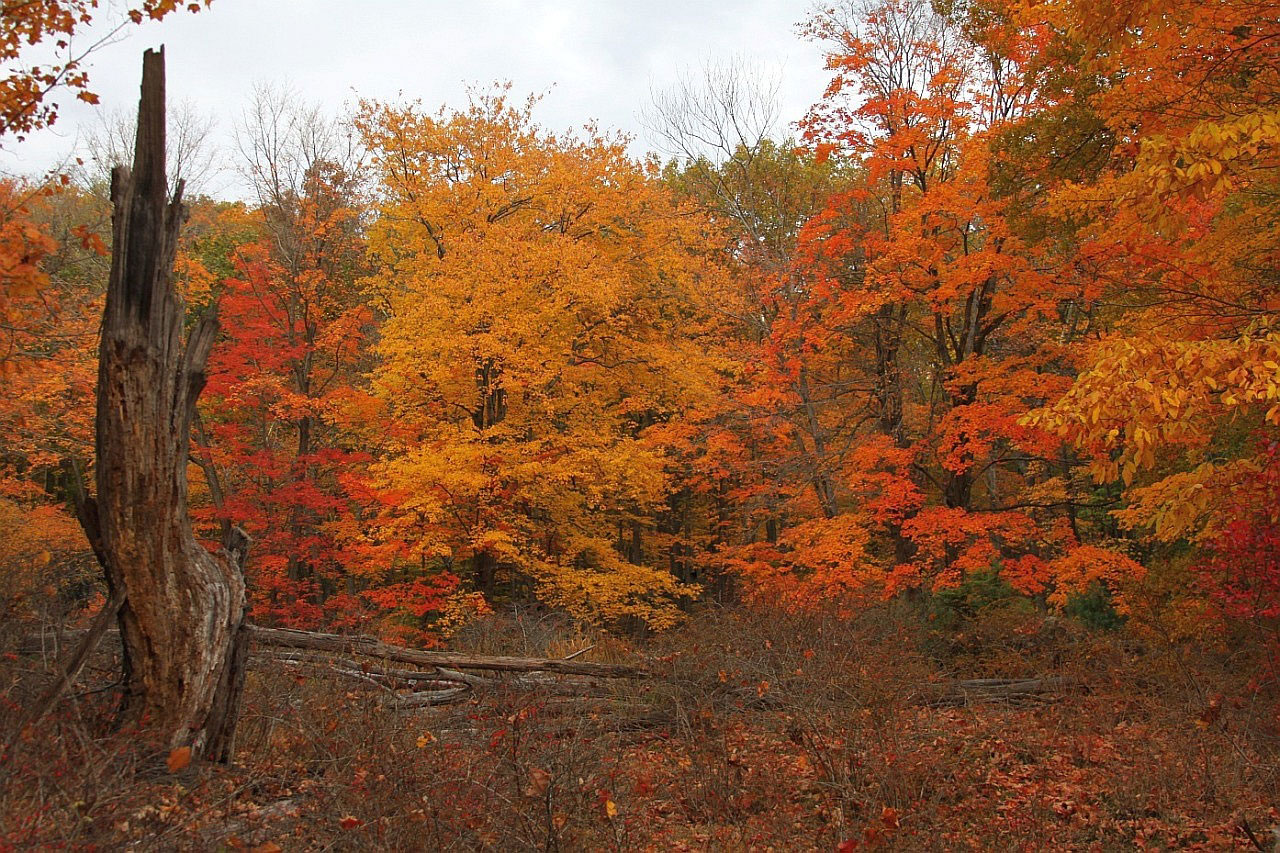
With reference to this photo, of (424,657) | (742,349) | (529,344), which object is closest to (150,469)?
(424,657)

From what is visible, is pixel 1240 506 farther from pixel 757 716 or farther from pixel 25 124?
pixel 25 124

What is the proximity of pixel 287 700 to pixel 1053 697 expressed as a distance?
7.76 meters

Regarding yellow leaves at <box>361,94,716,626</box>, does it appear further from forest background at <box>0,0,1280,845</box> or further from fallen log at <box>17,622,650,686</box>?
fallen log at <box>17,622,650,686</box>

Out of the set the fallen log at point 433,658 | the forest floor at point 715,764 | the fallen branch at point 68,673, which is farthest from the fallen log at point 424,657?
the fallen branch at point 68,673

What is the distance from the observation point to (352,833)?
4.35m

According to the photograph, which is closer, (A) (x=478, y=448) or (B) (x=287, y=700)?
(B) (x=287, y=700)

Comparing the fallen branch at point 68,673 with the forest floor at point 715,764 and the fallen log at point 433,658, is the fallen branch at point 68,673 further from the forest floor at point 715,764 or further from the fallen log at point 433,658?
the fallen log at point 433,658

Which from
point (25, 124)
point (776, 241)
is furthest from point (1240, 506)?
point (776, 241)

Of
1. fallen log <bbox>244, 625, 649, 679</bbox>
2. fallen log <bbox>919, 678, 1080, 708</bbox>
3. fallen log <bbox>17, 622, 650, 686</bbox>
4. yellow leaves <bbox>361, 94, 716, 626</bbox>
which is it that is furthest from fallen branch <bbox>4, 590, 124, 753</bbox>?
yellow leaves <bbox>361, 94, 716, 626</bbox>

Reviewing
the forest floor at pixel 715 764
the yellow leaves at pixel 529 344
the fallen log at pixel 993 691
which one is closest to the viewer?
the forest floor at pixel 715 764

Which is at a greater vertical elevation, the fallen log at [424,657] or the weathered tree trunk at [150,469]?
the weathered tree trunk at [150,469]

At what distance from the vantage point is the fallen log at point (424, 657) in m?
8.01

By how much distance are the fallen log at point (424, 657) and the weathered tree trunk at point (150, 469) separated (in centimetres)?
227

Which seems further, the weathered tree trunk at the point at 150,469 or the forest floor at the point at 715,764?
the weathered tree trunk at the point at 150,469
